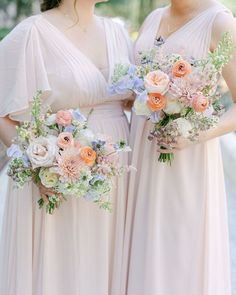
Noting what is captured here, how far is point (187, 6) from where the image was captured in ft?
7.96

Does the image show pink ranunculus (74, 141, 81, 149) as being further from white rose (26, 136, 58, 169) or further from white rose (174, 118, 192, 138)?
white rose (174, 118, 192, 138)

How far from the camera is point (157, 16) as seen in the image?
2.63m

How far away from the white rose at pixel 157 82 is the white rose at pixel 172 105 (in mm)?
34

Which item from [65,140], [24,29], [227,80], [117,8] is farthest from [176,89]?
[117,8]

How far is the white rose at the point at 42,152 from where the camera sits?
2051mm

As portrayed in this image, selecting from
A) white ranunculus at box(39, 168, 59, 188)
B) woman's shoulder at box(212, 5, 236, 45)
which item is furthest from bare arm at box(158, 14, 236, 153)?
white ranunculus at box(39, 168, 59, 188)

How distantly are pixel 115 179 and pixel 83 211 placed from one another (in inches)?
7.6

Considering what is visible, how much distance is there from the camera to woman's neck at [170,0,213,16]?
239cm

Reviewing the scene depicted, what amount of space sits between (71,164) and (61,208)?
387mm

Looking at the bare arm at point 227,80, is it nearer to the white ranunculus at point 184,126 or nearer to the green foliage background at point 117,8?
the white ranunculus at point 184,126

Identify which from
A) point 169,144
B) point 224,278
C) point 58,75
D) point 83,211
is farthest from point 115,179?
point 224,278

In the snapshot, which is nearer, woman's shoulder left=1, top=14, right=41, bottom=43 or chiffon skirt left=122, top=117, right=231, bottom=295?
woman's shoulder left=1, top=14, right=41, bottom=43

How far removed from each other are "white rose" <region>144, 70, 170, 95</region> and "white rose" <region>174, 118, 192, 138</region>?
4.7 inches

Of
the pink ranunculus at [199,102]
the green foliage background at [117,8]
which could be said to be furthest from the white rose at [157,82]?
the green foliage background at [117,8]
